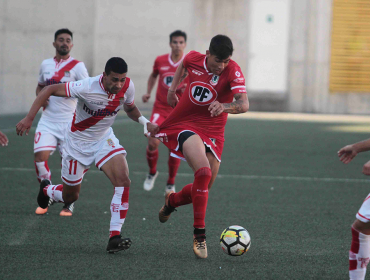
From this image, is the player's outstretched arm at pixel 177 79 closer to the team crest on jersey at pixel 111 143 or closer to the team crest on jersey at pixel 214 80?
the team crest on jersey at pixel 214 80

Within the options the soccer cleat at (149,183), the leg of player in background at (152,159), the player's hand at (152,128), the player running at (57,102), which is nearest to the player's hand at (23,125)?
the player's hand at (152,128)

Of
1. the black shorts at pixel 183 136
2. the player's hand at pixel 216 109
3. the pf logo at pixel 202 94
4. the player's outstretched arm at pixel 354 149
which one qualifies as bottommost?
the black shorts at pixel 183 136

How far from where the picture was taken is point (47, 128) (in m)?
6.68

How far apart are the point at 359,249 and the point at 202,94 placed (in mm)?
2112

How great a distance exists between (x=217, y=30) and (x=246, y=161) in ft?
51.0

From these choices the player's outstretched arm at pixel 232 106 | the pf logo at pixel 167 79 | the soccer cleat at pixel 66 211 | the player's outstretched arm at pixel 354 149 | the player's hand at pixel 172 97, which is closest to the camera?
the player's outstretched arm at pixel 354 149

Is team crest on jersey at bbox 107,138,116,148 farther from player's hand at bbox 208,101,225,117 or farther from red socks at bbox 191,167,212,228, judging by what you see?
player's hand at bbox 208,101,225,117

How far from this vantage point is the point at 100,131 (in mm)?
5203

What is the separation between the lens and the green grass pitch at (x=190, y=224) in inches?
165

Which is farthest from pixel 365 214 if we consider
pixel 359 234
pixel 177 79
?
Answer: pixel 177 79

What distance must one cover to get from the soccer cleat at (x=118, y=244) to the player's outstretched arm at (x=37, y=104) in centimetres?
118

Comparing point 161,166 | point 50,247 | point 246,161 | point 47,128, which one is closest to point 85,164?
point 50,247

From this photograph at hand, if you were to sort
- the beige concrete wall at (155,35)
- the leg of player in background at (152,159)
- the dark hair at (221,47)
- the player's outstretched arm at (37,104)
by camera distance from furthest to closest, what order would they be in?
1. the beige concrete wall at (155,35)
2. the leg of player in background at (152,159)
3. the dark hair at (221,47)
4. the player's outstretched arm at (37,104)

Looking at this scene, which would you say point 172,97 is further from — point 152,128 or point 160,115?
point 160,115
